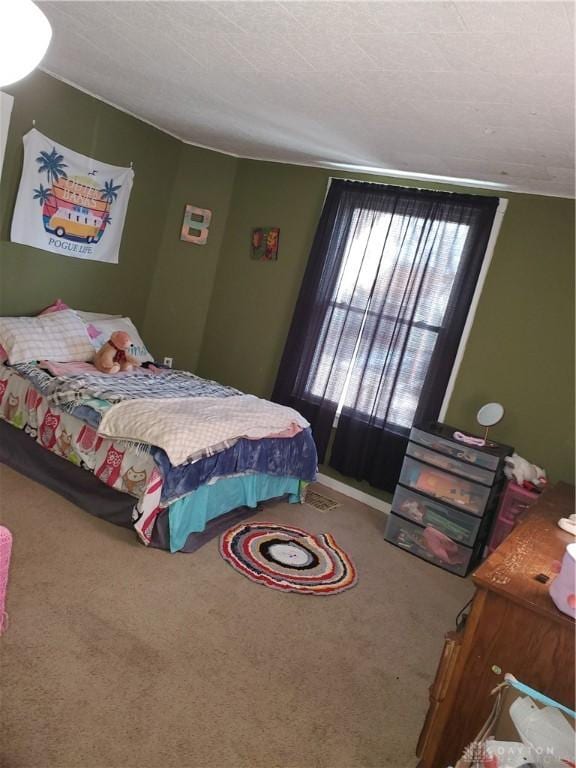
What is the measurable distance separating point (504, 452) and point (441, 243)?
4.71ft

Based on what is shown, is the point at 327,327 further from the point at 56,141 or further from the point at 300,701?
the point at 300,701

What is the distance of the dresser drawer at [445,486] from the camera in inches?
136

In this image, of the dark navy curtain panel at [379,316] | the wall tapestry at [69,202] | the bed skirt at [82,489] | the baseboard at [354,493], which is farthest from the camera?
the baseboard at [354,493]

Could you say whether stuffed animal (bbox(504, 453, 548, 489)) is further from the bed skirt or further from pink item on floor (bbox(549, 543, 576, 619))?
pink item on floor (bbox(549, 543, 576, 619))

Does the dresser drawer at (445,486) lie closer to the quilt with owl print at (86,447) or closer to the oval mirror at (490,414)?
the oval mirror at (490,414)

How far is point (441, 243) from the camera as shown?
155 inches

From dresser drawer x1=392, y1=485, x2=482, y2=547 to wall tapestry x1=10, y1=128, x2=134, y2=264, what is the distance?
2748 millimetres

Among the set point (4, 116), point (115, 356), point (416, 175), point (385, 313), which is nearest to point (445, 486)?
point (385, 313)

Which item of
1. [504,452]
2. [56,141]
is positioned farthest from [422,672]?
[56,141]

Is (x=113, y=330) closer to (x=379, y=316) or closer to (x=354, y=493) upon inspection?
(x=379, y=316)

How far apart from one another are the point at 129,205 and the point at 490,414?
9.84 feet

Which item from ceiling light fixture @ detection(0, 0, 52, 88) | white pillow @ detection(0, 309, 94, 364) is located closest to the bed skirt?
white pillow @ detection(0, 309, 94, 364)

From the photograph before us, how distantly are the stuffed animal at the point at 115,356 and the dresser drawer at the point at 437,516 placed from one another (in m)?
1.95

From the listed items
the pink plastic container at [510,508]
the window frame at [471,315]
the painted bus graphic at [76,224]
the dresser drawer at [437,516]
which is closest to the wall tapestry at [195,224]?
the painted bus graphic at [76,224]
